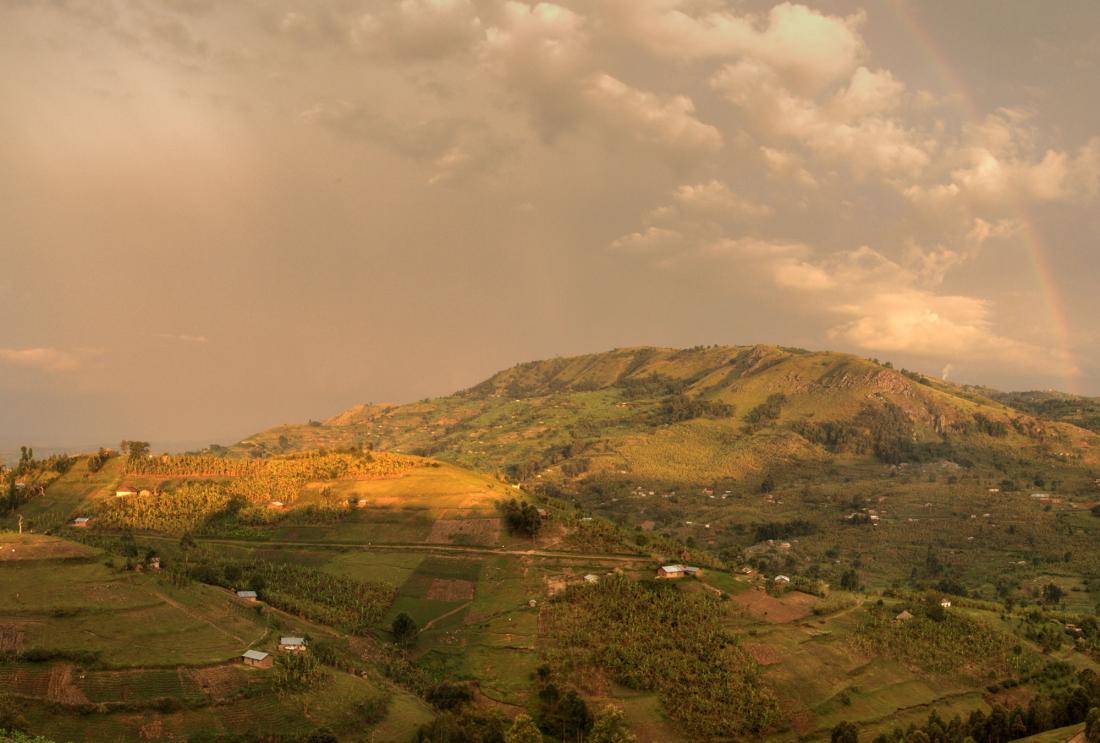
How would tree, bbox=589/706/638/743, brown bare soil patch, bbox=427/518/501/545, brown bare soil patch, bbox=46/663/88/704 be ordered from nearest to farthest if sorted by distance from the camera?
brown bare soil patch, bbox=46/663/88/704, tree, bbox=589/706/638/743, brown bare soil patch, bbox=427/518/501/545

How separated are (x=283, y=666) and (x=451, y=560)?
47.0 meters

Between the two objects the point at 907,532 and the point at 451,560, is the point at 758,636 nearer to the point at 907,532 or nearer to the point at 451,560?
the point at 451,560

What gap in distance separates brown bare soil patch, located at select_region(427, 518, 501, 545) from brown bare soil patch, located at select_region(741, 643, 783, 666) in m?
48.7

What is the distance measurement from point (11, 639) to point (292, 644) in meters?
24.5

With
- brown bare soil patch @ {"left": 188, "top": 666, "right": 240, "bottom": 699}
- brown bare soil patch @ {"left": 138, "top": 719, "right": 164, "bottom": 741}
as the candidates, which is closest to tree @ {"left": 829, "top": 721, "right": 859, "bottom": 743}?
brown bare soil patch @ {"left": 188, "top": 666, "right": 240, "bottom": 699}

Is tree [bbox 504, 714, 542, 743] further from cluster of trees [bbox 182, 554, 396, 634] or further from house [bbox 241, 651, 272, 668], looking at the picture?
cluster of trees [bbox 182, 554, 396, 634]

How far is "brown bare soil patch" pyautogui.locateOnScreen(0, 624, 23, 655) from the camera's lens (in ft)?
213

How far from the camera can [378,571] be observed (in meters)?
114

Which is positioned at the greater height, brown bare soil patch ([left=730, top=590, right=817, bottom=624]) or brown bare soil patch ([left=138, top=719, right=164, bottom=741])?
brown bare soil patch ([left=138, top=719, right=164, bottom=741])

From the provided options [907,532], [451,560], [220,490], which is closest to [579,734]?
[451,560]

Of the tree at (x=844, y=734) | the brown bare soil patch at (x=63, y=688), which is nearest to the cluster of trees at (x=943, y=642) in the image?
the tree at (x=844, y=734)

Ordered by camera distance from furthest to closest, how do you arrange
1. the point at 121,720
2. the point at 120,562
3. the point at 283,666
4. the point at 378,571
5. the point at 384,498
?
the point at 384,498 < the point at 378,571 < the point at 120,562 < the point at 283,666 < the point at 121,720

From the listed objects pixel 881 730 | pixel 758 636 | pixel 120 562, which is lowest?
pixel 881 730

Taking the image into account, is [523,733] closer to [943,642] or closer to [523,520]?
[523,520]
